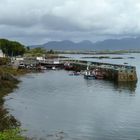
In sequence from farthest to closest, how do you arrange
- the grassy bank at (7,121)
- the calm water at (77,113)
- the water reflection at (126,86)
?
the water reflection at (126,86), the calm water at (77,113), the grassy bank at (7,121)

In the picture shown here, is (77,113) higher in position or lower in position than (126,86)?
lower

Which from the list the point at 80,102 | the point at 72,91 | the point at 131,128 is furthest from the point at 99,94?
the point at 131,128

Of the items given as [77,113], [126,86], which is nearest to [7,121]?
[77,113]

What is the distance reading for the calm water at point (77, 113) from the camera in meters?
43.3

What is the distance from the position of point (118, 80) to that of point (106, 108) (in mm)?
49099

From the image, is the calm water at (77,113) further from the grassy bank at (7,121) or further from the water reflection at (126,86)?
the water reflection at (126,86)

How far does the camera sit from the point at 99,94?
263 feet

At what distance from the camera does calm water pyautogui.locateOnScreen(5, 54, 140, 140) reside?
43.3 meters

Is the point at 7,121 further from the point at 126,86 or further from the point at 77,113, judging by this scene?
the point at 126,86

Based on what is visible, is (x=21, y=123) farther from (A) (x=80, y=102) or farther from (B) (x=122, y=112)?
(A) (x=80, y=102)

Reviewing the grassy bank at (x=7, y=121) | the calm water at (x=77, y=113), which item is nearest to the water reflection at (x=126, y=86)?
the calm water at (x=77, y=113)

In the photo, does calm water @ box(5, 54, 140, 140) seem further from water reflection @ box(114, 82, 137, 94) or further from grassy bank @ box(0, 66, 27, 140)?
water reflection @ box(114, 82, 137, 94)

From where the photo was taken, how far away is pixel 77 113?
55688 millimetres

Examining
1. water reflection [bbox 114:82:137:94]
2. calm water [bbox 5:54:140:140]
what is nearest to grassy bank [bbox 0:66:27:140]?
calm water [bbox 5:54:140:140]
